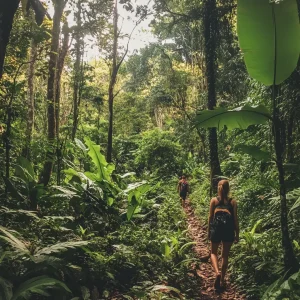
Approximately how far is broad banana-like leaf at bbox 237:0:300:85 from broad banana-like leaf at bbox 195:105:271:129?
43cm

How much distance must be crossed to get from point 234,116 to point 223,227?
1745mm

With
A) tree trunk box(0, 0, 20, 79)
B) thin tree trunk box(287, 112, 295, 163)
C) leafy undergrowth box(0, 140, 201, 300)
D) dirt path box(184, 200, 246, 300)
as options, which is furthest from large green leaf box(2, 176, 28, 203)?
thin tree trunk box(287, 112, 295, 163)

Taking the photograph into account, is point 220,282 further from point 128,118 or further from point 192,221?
point 128,118

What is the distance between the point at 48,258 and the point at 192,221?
26.2ft

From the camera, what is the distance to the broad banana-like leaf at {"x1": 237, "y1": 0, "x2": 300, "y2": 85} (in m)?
3.73

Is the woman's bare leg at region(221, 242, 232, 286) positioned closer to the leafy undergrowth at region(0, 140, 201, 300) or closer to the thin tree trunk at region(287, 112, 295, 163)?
the leafy undergrowth at region(0, 140, 201, 300)

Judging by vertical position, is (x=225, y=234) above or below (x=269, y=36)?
below

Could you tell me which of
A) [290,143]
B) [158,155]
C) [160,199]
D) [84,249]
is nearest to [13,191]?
[84,249]

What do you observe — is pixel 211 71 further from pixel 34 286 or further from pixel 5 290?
pixel 5 290

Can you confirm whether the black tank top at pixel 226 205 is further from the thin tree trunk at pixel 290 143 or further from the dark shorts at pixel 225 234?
the thin tree trunk at pixel 290 143

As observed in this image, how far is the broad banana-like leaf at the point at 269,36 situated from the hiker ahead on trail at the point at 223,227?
1867 millimetres

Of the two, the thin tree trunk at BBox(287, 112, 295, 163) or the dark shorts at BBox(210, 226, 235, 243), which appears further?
the thin tree trunk at BBox(287, 112, 295, 163)

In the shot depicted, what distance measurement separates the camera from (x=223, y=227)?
4.96m

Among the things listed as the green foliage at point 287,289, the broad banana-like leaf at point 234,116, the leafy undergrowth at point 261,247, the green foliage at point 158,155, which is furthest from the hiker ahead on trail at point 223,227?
the green foliage at point 158,155
